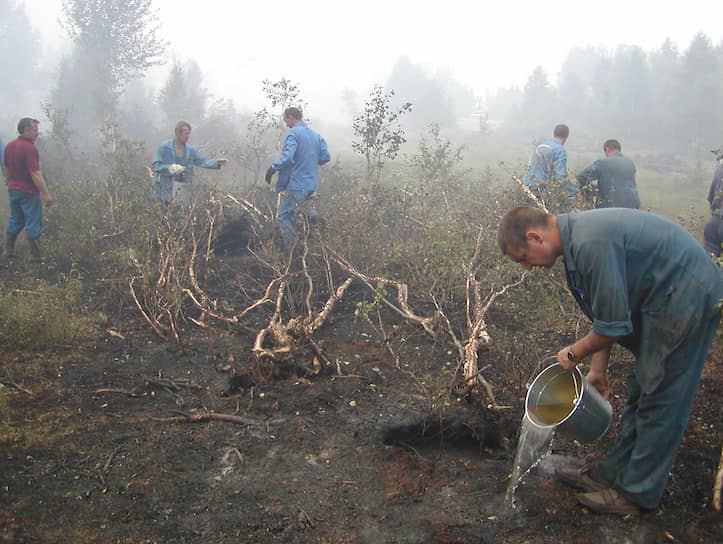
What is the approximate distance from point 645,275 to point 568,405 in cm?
91

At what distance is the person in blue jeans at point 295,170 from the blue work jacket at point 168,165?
116cm

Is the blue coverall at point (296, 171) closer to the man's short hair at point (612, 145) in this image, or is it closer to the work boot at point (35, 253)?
the work boot at point (35, 253)

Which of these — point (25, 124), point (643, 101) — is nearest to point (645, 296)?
point (25, 124)

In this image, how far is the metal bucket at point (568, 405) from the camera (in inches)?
103

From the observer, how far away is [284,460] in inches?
128

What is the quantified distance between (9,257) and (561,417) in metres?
7.29

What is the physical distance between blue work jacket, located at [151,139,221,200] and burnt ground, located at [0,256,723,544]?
3.36 m

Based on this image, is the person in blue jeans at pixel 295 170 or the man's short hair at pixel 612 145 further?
the man's short hair at pixel 612 145

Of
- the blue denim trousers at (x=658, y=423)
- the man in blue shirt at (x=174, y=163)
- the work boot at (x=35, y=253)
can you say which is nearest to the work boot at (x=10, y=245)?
the work boot at (x=35, y=253)

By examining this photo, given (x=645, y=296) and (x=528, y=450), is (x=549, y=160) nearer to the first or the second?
(x=645, y=296)

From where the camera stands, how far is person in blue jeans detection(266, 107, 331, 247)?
6777 mm

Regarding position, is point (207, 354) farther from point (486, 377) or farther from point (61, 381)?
point (486, 377)

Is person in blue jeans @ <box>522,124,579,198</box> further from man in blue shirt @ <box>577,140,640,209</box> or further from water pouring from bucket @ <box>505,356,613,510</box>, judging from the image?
water pouring from bucket @ <box>505,356,613,510</box>

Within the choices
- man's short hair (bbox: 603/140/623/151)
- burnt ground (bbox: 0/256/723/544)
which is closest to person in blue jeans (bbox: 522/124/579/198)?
man's short hair (bbox: 603/140/623/151)
